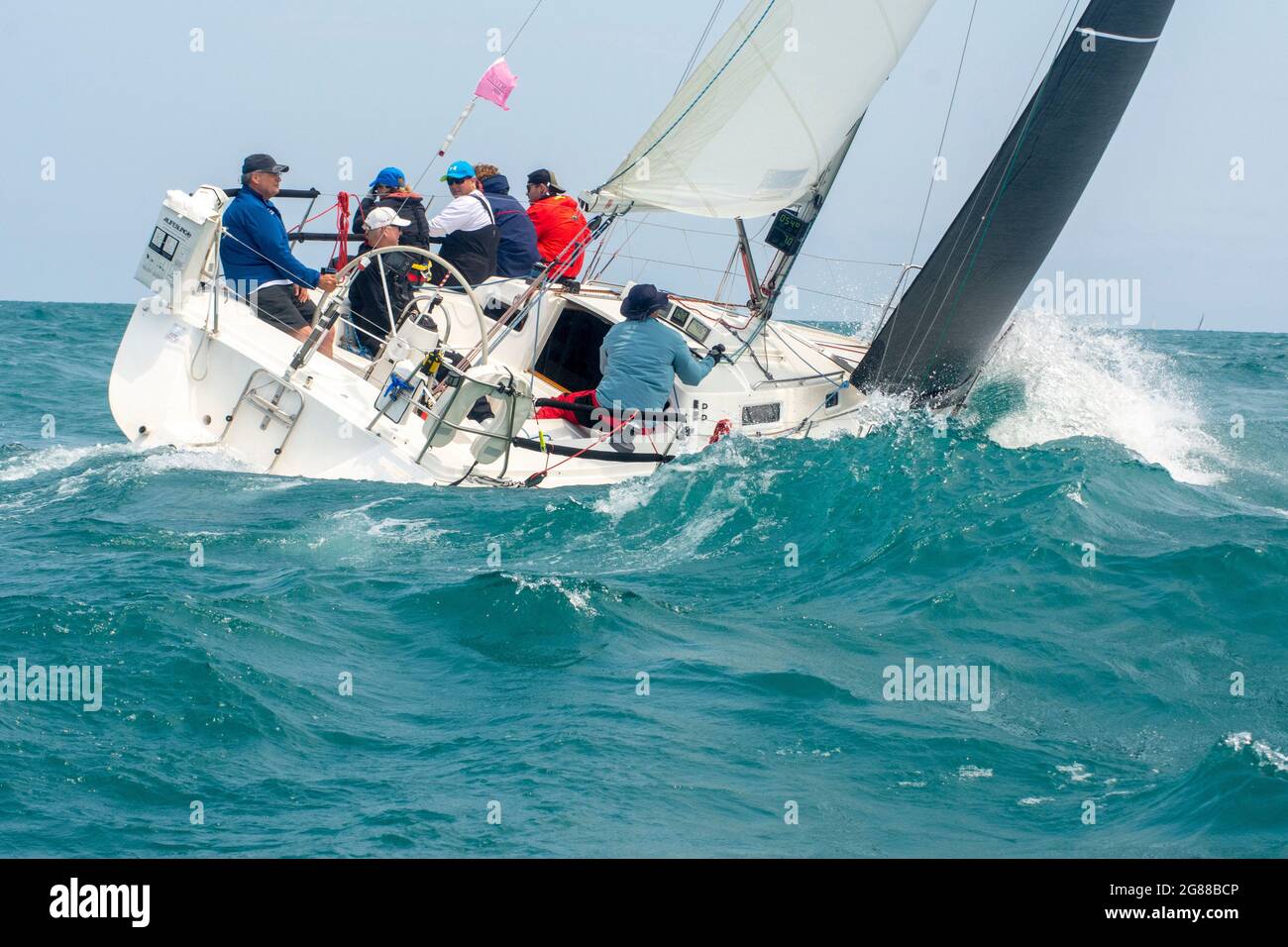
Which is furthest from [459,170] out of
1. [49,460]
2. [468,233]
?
[49,460]

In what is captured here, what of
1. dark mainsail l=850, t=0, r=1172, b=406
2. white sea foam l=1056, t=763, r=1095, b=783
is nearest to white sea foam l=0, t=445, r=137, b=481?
dark mainsail l=850, t=0, r=1172, b=406

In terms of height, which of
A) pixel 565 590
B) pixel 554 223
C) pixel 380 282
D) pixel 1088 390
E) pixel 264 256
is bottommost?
pixel 565 590

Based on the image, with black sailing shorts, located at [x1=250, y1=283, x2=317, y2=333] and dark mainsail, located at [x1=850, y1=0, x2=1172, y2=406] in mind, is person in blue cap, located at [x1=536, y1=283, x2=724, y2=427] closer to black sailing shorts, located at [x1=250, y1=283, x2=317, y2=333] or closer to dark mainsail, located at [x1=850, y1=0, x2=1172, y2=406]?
dark mainsail, located at [x1=850, y1=0, x2=1172, y2=406]

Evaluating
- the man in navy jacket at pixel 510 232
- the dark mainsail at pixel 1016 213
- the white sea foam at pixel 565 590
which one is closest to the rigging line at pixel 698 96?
the man in navy jacket at pixel 510 232

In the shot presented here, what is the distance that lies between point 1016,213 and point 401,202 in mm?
4296

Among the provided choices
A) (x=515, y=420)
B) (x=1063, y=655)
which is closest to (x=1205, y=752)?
(x=1063, y=655)

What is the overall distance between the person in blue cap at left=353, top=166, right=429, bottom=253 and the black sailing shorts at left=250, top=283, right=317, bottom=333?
101 centimetres

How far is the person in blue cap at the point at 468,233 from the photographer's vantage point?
31.3 feet

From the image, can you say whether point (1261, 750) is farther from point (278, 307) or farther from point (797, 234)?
point (278, 307)

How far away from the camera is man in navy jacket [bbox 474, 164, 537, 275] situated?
995 cm

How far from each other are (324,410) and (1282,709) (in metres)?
5.18

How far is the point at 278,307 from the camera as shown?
27.6 feet
